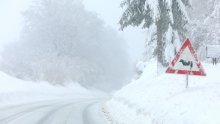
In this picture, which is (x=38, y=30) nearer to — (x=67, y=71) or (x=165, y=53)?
(x=67, y=71)

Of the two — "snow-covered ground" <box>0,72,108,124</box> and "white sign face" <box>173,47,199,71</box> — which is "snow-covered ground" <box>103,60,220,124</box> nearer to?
"white sign face" <box>173,47,199,71</box>

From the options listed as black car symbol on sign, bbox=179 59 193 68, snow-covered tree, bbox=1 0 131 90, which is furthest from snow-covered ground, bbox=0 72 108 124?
snow-covered tree, bbox=1 0 131 90

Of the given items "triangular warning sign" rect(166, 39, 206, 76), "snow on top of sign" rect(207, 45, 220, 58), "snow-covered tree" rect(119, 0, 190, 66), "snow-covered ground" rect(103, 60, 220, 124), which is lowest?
"snow-covered ground" rect(103, 60, 220, 124)

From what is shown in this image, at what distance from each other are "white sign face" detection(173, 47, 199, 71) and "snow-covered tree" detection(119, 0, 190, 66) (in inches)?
458

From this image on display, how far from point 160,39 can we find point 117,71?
68.1 m

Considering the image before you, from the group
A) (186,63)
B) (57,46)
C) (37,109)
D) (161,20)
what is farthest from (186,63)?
(57,46)

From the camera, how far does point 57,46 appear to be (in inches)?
2415

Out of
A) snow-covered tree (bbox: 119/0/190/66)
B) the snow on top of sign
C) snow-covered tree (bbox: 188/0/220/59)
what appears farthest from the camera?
snow-covered tree (bbox: 188/0/220/59)

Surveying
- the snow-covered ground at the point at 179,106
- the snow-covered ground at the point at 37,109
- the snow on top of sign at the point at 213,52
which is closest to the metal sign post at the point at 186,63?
the snow-covered ground at the point at 179,106

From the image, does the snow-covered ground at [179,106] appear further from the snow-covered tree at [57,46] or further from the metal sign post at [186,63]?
the snow-covered tree at [57,46]

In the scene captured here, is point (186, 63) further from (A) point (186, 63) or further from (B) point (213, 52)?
(B) point (213, 52)

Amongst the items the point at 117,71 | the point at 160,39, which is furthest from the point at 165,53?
the point at 117,71

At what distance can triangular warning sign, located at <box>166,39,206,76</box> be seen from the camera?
1225cm

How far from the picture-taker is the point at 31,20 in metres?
59.1
